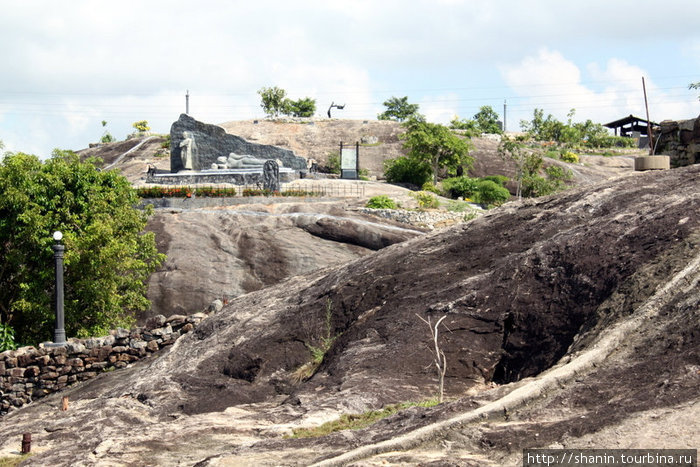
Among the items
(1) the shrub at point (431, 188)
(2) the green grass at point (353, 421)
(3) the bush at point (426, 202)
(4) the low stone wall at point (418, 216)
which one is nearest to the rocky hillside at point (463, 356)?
(2) the green grass at point (353, 421)

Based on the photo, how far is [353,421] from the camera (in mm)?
9289

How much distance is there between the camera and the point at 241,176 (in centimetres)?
4269

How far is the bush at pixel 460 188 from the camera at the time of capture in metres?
44.0

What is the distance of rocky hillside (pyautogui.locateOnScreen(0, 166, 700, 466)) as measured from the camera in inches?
289

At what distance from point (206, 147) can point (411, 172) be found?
44.2 ft

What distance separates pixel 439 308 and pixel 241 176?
3249 centimetres

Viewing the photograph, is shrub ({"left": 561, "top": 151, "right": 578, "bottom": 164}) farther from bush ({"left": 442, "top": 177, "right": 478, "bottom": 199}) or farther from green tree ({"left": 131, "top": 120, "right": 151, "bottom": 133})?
green tree ({"left": 131, "top": 120, "right": 151, "bottom": 133})

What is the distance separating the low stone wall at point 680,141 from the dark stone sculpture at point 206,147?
31.5 meters

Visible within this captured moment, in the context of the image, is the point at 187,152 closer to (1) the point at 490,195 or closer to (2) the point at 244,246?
(1) the point at 490,195

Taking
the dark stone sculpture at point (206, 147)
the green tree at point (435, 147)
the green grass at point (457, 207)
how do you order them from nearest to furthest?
the green grass at point (457, 207), the green tree at point (435, 147), the dark stone sculpture at point (206, 147)

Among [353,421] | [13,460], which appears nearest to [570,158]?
[353,421]

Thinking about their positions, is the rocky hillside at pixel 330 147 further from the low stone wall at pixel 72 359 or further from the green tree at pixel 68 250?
the low stone wall at pixel 72 359

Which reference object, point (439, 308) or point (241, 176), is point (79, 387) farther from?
point (241, 176)

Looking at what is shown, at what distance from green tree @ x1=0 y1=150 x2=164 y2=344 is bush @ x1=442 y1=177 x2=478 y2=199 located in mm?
23871
